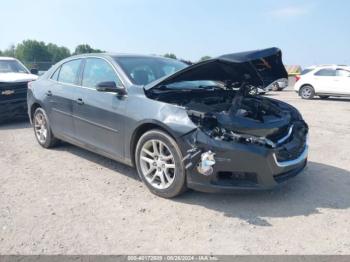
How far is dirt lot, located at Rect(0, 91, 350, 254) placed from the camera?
3.28m

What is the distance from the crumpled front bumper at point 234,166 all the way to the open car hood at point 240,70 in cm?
90

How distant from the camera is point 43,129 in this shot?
654 centimetres

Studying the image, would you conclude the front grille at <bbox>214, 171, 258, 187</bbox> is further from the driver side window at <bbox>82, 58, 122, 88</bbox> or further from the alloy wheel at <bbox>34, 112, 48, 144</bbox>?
the alloy wheel at <bbox>34, 112, 48, 144</bbox>

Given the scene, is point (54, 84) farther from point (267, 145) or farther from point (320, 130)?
point (320, 130)

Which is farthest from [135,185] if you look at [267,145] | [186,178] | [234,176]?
[267,145]

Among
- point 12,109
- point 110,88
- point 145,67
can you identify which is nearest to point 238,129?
point 110,88

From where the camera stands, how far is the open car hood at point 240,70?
4.20 m

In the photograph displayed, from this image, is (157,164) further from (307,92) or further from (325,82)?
(307,92)

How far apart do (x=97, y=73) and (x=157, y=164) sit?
1.79 m

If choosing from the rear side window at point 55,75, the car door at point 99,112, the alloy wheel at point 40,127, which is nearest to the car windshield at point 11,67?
the alloy wheel at point 40,127

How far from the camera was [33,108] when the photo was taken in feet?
22.2

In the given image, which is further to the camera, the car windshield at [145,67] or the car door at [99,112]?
the car windshield at [145,67]

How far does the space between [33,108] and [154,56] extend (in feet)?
8.42

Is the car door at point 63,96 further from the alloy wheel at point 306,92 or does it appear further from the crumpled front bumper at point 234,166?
the alloy wheel at point 306,92
